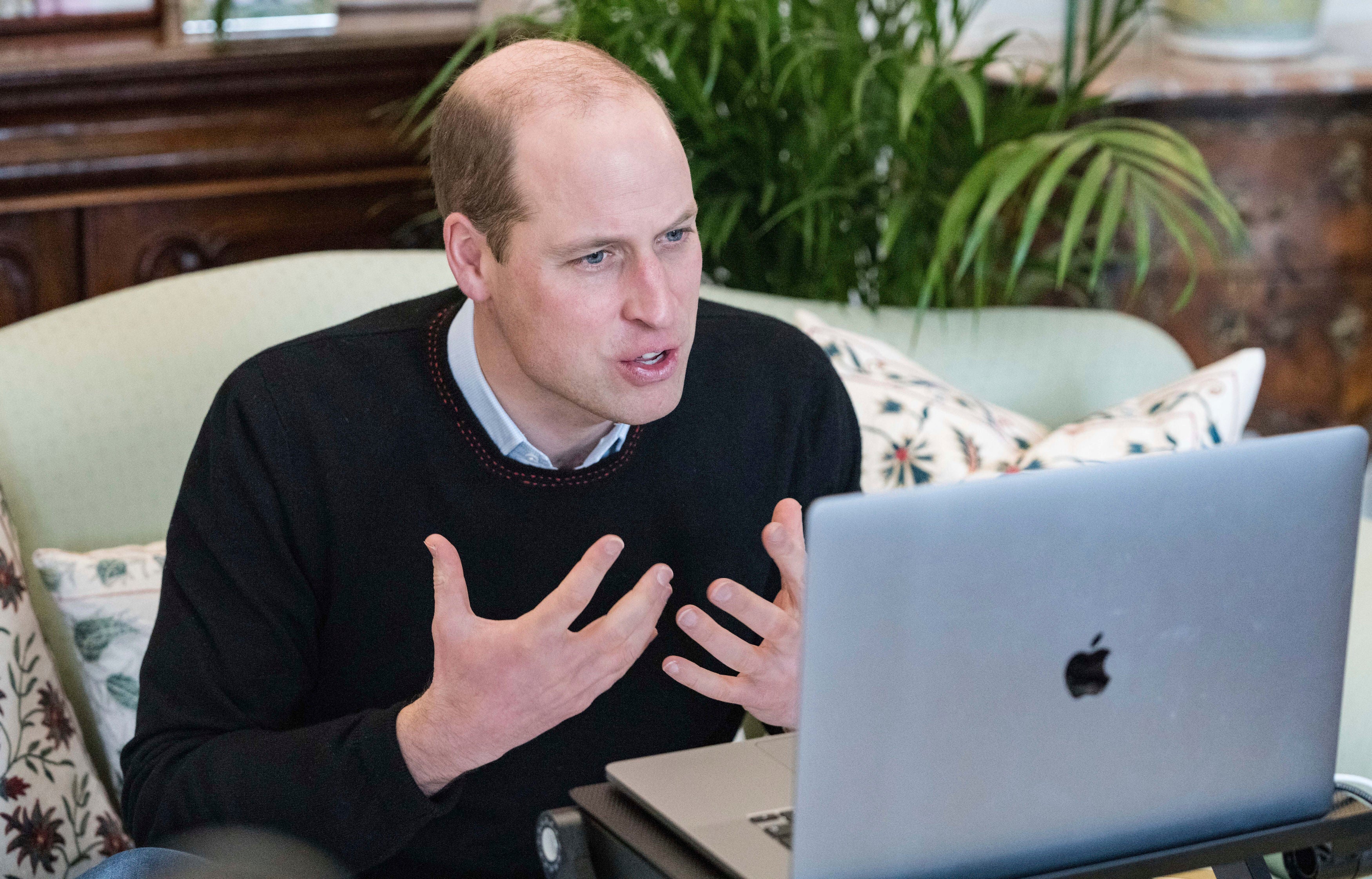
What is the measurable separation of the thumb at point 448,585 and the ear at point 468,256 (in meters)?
0.33

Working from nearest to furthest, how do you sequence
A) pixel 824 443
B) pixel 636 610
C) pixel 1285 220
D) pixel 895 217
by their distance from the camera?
pixel 636 610
pixel 824 443
pixel 895 217
pixel 1285 220

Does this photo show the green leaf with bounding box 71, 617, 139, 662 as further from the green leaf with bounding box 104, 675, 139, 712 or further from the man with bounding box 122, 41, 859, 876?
the man with bounding box 122, 41, 859, 876

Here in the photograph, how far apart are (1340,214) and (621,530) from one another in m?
1.71

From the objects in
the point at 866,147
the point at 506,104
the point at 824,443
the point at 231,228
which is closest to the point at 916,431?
the point at 824,443

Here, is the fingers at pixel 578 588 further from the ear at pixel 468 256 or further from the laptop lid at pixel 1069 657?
the ear at pixel 468 256

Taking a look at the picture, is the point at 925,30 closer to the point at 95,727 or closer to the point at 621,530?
Answer: the point at 621,530

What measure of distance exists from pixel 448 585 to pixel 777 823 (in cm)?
23

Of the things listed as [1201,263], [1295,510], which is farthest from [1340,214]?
[1295,510]

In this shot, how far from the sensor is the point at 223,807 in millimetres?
979

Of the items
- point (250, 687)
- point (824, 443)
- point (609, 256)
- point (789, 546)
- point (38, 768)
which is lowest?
point (38, 768)

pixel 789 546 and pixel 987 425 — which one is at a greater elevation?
pixel 789 546

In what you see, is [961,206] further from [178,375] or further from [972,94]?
[178,375]

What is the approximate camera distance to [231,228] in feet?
6.95

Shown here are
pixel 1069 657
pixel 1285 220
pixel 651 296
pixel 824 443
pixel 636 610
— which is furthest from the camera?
pixel 1285 220
